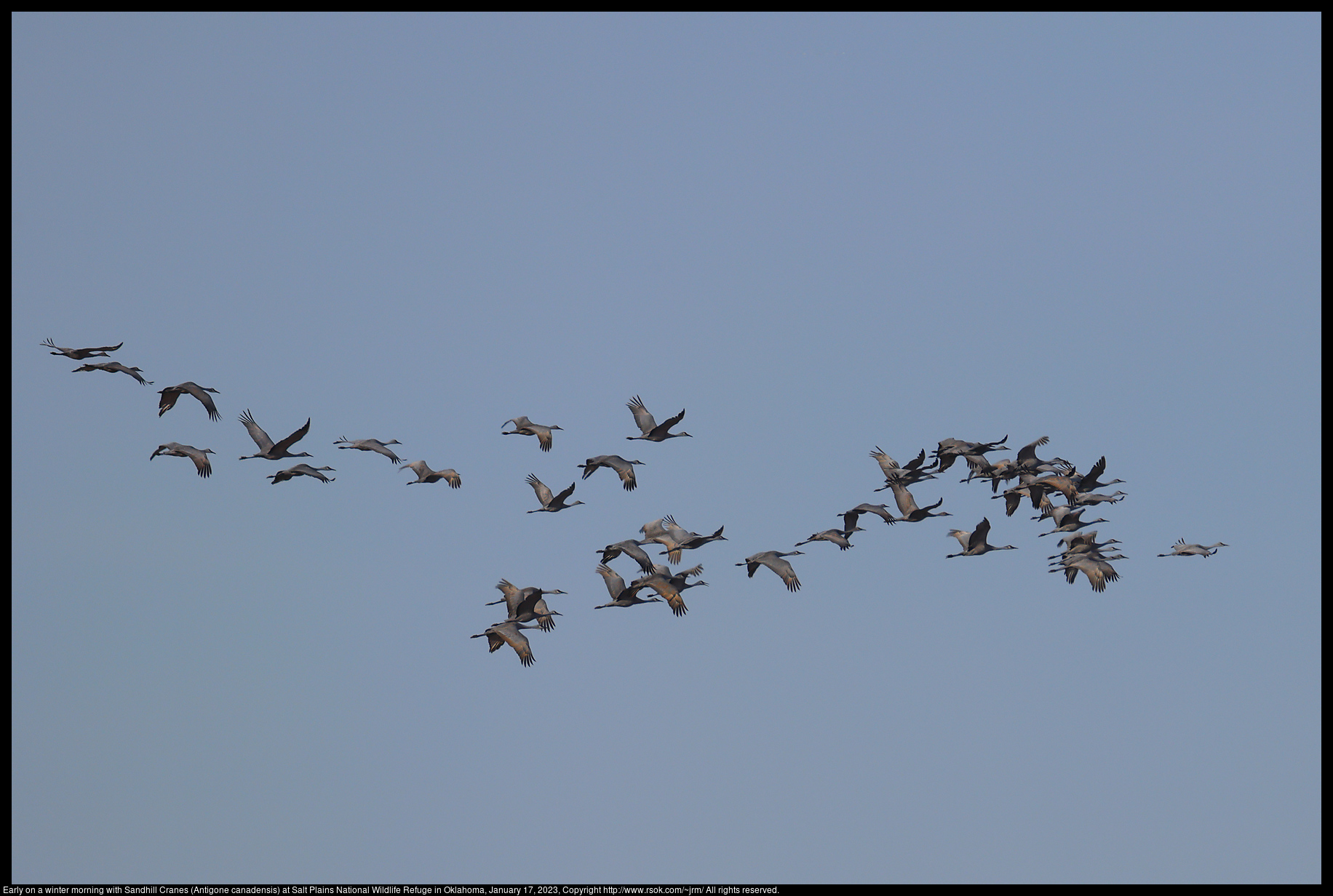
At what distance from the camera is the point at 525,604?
173 feet

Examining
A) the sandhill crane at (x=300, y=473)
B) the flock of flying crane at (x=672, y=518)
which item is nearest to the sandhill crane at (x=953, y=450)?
the flock of flying crane at (x=672, y=518)

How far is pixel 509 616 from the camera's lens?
53.3 m

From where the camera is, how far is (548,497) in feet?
195

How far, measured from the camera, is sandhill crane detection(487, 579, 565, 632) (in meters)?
52.5

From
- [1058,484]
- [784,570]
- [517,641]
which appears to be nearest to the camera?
[517,641]

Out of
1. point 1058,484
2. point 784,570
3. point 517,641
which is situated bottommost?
point 517,641

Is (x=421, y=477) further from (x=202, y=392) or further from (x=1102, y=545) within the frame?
(x=1102, y=545)

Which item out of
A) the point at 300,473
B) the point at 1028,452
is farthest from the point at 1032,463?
the point at 300,473

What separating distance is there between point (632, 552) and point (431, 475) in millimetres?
7821

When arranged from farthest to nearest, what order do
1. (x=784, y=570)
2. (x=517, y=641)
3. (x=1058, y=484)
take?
(x=1058, y=484) → (x=784, y=570) → (x=517, y=641)

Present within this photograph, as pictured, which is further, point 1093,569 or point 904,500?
point 904,500

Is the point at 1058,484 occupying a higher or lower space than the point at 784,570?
higher

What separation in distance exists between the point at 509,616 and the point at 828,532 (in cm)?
924

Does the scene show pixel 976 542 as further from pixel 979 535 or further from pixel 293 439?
pixel 293 439
